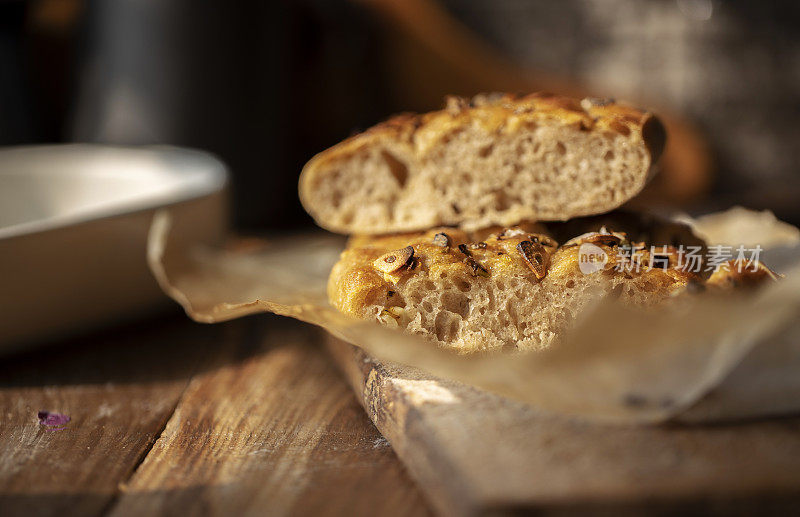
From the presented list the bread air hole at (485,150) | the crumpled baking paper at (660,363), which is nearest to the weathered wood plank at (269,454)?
the crumpled baking paper at (660,363)

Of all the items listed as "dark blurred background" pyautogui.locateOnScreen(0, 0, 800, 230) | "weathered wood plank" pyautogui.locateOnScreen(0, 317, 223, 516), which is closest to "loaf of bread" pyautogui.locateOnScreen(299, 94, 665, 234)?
"weathered wood plank" pyautogui.locateOnScreen(0, 317, 223, 516)

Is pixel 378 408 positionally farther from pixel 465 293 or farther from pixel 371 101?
pixel 371 101

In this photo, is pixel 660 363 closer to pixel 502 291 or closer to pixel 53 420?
pixel 502 291

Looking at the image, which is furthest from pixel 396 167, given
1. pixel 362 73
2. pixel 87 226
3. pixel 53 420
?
pixel 362 73

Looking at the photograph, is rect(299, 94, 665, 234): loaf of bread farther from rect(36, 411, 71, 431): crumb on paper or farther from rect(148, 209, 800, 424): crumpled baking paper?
rect(36, 411, 71, 431): crumb on paper

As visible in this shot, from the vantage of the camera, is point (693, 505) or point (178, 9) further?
point (178, 9)

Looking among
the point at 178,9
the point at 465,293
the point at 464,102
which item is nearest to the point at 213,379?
the point at 465,293
